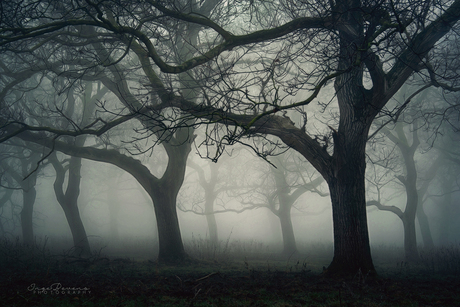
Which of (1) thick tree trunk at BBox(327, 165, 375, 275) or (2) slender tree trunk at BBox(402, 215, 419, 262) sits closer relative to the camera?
(1) thick tree trunk at BBox(327, 165, 375, 275)

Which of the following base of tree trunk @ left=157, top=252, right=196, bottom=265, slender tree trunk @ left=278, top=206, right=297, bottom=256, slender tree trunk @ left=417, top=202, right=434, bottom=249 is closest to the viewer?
base of tree trunk @ left=157, top=252, right=196, bottom=265

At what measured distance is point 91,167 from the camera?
22.9 m

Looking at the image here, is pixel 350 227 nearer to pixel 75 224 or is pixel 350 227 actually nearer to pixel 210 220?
pixel 75 224

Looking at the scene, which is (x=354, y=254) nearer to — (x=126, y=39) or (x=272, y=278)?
(x=272, y=278)

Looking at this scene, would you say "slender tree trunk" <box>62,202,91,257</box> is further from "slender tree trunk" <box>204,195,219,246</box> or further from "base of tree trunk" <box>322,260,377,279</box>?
"base of tree trunk" <box>322,260,377,279</box>

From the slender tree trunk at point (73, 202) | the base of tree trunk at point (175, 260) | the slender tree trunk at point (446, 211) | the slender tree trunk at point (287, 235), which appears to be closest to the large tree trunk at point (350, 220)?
the base of tree trunk at point (175, 260)

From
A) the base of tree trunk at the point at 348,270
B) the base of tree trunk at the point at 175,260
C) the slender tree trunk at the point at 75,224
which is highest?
the slender tree trunk at the point at 75,224

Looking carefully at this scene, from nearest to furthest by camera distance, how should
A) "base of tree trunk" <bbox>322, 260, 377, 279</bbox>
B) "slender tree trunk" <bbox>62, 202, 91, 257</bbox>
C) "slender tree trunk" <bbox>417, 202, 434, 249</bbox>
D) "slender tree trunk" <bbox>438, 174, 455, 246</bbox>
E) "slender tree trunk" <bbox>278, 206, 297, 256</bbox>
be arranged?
"base of tree trunk" <bbox>322, 260, 377, 279</bbox>, "slender tree trunk" <bbox>62, 202, 91, 257</bbox>, "slender tree trunk" <bbox>278, 206, 297, 256</bbox>, "slender tree trunk" <bbox>417, 202, 434, 249</bbox>, "slender tree trunk" <bbox>438, 174, 455, 246</bbox>

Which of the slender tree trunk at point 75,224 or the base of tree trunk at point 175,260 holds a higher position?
the slender tree trunk at point 75,224

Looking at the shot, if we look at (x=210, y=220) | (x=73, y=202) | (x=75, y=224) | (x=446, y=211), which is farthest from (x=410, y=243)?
(x=73, y=202)

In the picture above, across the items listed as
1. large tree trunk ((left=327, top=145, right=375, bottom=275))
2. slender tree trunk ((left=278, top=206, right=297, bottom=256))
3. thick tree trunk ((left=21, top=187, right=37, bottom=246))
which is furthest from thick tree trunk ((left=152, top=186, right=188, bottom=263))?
thick tree trunk ((left=21, top=187, right=37, bottom=246))

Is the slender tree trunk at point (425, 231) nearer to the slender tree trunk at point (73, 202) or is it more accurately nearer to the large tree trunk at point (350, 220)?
the large tree trunk at point (350, 220)

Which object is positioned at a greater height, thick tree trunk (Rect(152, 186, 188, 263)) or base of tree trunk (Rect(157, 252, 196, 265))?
thick tree trunk (Rect(152, 186, 188, 263))

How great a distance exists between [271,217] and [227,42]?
22.3 m
